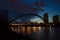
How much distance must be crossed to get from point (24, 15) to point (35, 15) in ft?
16.8

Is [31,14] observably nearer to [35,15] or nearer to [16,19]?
[35,15]

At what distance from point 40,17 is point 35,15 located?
5720 millimetres

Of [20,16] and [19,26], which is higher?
[20,16]

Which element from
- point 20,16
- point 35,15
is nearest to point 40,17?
point 35,15

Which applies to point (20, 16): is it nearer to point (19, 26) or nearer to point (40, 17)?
point (19, 26)

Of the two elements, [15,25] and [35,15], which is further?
[15,25]

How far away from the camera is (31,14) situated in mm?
68250

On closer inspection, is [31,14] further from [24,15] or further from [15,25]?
[15,25]

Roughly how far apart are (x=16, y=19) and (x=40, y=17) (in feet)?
39.8

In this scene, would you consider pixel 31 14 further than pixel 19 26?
No

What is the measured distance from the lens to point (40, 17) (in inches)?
2904

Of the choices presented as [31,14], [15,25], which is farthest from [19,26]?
[31,14]

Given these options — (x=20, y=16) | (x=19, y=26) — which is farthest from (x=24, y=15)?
(x=19, y=26)

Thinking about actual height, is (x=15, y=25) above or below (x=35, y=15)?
below
